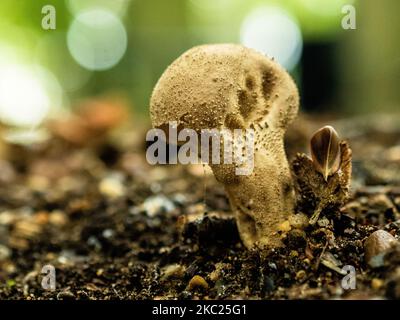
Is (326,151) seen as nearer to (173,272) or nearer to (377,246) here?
(377,246)

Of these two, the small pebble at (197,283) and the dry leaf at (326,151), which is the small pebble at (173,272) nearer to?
the small pebble at (197,283)

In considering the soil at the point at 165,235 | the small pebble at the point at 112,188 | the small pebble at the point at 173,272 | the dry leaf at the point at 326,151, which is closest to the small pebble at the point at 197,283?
the soil at the point at 165,235

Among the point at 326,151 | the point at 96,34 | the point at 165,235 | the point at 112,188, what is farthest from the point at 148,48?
the point at 326,151

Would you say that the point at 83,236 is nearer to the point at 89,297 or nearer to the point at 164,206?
the point at 164,206

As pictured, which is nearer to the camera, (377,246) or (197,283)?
(377,246)

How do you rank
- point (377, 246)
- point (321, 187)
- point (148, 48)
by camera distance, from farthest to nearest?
1. point (148, 48)
2. point (321, 187)
3. point (377, 246)
